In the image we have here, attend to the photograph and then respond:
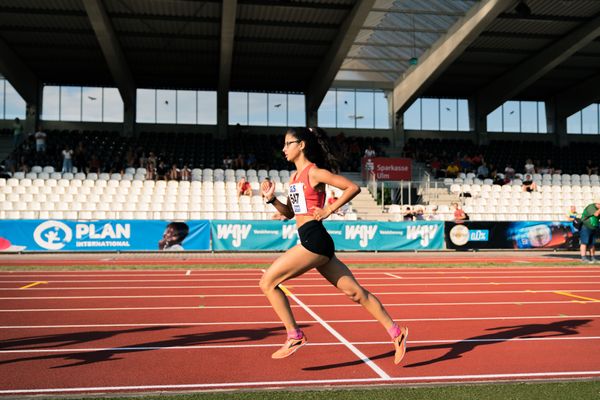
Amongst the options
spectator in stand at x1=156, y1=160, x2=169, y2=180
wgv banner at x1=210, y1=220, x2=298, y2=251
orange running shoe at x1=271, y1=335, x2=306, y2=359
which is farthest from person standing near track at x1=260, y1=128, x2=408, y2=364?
spectator in stand at x1=156, y1=160, x2=169, y2=180

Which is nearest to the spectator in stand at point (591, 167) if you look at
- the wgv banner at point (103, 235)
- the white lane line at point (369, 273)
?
the white lane line at point (369, 273)

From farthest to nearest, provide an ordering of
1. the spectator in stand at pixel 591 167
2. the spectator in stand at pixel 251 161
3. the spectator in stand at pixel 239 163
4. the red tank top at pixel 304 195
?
the spectator in stand at pixel 591 167
the spectator in stand at pixel 251 161
the spectator in stand at pixel 239 163
the red tank top at pixel 304 195

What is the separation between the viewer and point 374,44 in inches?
1367

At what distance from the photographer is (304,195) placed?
203 inches

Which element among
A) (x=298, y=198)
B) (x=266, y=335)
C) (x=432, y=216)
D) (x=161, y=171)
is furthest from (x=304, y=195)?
(x=161, y=171)

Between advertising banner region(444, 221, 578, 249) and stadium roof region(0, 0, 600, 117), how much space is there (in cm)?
1091

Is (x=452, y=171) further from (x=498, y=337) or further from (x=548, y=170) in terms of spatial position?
(x=498, y=337)

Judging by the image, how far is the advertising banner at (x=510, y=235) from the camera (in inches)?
915

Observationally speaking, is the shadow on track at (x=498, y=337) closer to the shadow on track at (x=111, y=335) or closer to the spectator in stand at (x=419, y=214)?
the shadow on track at (x=111, y=335)

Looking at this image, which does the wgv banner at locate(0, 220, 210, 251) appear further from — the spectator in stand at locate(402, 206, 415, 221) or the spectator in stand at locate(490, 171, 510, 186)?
the spectator in stand at locate(490, 171, 510, 186)

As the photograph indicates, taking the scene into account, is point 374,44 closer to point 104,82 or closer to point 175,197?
point 175,197

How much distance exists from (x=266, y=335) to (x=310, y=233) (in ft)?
7.59

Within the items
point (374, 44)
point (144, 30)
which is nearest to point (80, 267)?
point (144, 30)

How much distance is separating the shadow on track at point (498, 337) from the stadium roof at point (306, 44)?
21481mm
